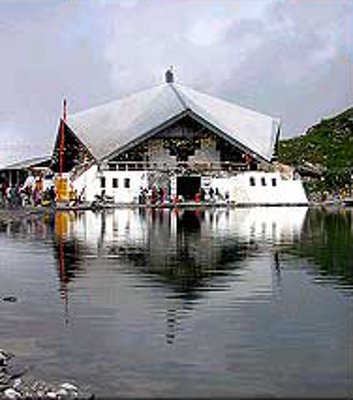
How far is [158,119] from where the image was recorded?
5666 centimetres

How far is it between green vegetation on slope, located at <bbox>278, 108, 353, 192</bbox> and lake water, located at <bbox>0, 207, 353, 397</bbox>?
46792 mm

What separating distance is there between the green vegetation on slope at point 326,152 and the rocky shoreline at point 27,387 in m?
55.6

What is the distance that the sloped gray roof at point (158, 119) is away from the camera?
5641 cm

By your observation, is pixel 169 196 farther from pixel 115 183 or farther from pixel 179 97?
pixel 179 97

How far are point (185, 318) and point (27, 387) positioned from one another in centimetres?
312

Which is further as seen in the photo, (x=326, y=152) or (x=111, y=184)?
(x=326, y=152)

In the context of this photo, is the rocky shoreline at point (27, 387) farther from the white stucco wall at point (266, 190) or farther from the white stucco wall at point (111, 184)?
the white stucco wall at point (266, 190)

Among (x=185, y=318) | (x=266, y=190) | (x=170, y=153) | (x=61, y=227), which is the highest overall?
(x=170, y=153)

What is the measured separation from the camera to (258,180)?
177 feet

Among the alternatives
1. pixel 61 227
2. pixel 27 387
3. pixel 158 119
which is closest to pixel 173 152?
pixel 158 119

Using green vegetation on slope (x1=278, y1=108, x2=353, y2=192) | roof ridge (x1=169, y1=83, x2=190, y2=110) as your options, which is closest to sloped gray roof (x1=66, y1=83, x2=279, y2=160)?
roof ridge (x1=169, y1=83, x2=190, y2=110)

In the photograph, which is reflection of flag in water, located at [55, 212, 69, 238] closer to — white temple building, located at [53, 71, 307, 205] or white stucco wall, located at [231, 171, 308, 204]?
white temple building, located at [53, 71, 307, 205]

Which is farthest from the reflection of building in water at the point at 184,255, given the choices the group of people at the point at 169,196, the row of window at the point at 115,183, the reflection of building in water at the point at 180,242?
the row of window at the point at 115,183

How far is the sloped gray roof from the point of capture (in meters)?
56.4
